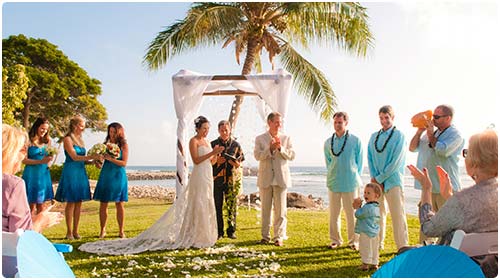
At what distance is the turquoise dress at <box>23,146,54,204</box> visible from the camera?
724cm

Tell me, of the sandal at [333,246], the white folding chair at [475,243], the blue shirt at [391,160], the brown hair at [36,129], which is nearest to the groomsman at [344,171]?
the sandal at [333,246]

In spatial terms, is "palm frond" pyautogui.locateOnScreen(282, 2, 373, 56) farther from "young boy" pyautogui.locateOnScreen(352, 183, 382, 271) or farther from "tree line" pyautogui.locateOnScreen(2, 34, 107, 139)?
"tree line" pyautogui.locateOnScreen(2, 34, 107, 139)

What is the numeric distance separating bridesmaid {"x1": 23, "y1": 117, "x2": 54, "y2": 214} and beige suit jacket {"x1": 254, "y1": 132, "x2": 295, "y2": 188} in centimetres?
306

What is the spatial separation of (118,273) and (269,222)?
2.39 meters

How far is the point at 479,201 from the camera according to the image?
274cm

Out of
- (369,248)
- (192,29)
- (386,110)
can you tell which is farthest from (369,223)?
(192,29)

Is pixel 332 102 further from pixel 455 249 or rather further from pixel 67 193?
pixel 455 249

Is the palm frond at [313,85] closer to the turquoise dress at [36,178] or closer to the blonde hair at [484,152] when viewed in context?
the turquoise dress at [36,178]

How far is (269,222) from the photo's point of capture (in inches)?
274

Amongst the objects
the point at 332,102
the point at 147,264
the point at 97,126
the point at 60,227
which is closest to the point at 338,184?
the point at 147,264

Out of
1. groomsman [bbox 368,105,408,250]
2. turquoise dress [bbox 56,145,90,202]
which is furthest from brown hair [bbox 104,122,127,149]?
groomsman [bbox 368,105,408,250]

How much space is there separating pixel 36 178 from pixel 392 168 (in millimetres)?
4942

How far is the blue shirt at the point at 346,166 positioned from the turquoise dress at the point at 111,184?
2940mm

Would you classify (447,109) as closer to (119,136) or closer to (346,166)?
(346,166)
